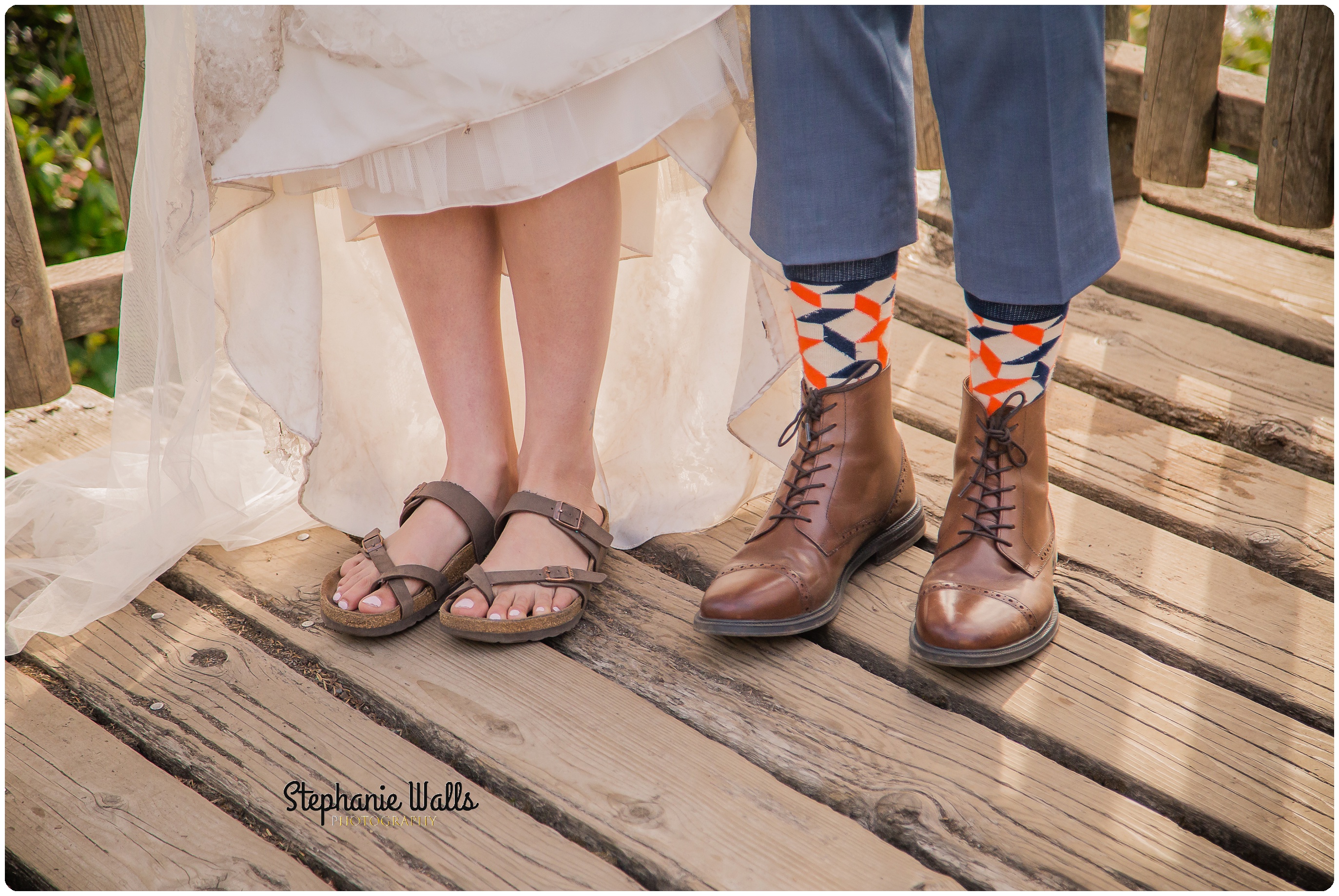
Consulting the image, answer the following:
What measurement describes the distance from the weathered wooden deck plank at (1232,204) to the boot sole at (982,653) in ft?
3.88

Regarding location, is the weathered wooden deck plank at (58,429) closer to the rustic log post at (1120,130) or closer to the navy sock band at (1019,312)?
the navy sock band at (1019,312)

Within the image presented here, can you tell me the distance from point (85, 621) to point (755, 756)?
73cm

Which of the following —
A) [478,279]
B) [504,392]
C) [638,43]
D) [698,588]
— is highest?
[638,43]

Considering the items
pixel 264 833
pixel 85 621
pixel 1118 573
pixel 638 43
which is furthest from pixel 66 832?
pixel 1118 573

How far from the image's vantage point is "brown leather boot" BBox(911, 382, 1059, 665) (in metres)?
0.94

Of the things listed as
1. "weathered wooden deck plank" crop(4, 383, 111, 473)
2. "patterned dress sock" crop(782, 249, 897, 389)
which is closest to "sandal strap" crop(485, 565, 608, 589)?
"patterned dress sock" crop(782, 249, 897, 389)

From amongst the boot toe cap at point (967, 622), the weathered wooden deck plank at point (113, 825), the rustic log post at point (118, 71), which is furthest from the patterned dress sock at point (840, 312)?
the rustic log post at point (118, 71)

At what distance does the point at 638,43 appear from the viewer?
0.93 meters

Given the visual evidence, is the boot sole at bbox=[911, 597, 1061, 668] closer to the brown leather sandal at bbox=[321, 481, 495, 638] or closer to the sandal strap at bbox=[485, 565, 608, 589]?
the sandal strap at bbox=[485, 565, 608, 589]

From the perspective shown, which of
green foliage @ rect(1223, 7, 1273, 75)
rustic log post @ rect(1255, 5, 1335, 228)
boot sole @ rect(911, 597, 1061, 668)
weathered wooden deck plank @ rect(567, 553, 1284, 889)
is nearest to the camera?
weathered wooden deck plank @ rect(567, 553, 1284, 889)

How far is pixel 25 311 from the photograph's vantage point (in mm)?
1398

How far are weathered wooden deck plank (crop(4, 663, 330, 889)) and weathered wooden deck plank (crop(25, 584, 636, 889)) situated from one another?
21mm

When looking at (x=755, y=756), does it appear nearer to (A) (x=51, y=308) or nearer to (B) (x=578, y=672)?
(B) (x=578, y=672)

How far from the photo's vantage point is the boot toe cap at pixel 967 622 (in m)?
0.94
